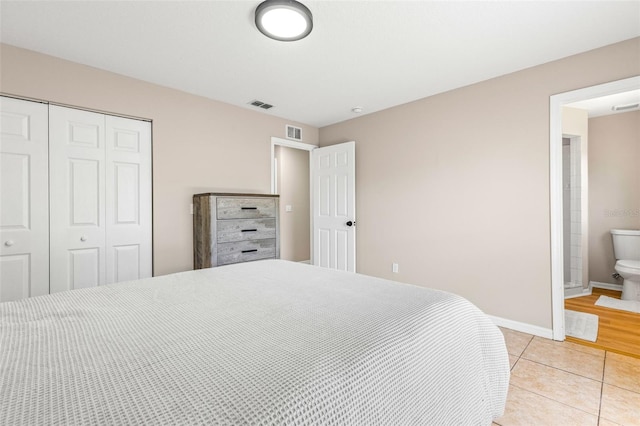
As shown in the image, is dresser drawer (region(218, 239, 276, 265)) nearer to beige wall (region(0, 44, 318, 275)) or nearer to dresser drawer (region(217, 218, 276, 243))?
dresser drawer (region(217, 218, 276, 243))

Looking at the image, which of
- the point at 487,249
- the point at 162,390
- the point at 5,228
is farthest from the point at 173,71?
the point at 487,249

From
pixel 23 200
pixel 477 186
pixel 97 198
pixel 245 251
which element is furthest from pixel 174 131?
pixel 477 186

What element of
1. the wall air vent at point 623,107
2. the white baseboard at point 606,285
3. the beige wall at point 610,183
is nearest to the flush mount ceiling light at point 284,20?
the wall air vent at point 623,107

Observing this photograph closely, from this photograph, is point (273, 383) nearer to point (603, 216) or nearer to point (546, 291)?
point (546, 291)

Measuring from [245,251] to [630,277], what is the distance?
4.34 meters

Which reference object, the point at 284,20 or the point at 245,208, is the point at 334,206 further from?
the point at 284,20

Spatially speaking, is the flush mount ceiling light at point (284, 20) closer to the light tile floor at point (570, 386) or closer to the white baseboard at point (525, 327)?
the light tile floor at point (570, 386)

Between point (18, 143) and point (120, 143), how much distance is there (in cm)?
69

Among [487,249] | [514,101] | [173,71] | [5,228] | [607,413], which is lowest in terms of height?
[607,413]

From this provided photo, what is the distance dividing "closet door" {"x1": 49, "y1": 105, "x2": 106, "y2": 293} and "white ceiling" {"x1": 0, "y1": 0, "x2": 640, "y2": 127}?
56cm

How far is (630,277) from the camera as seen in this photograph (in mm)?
3291

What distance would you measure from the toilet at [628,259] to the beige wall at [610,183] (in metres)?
0.19

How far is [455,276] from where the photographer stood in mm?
3117

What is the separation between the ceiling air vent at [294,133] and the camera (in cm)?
419
